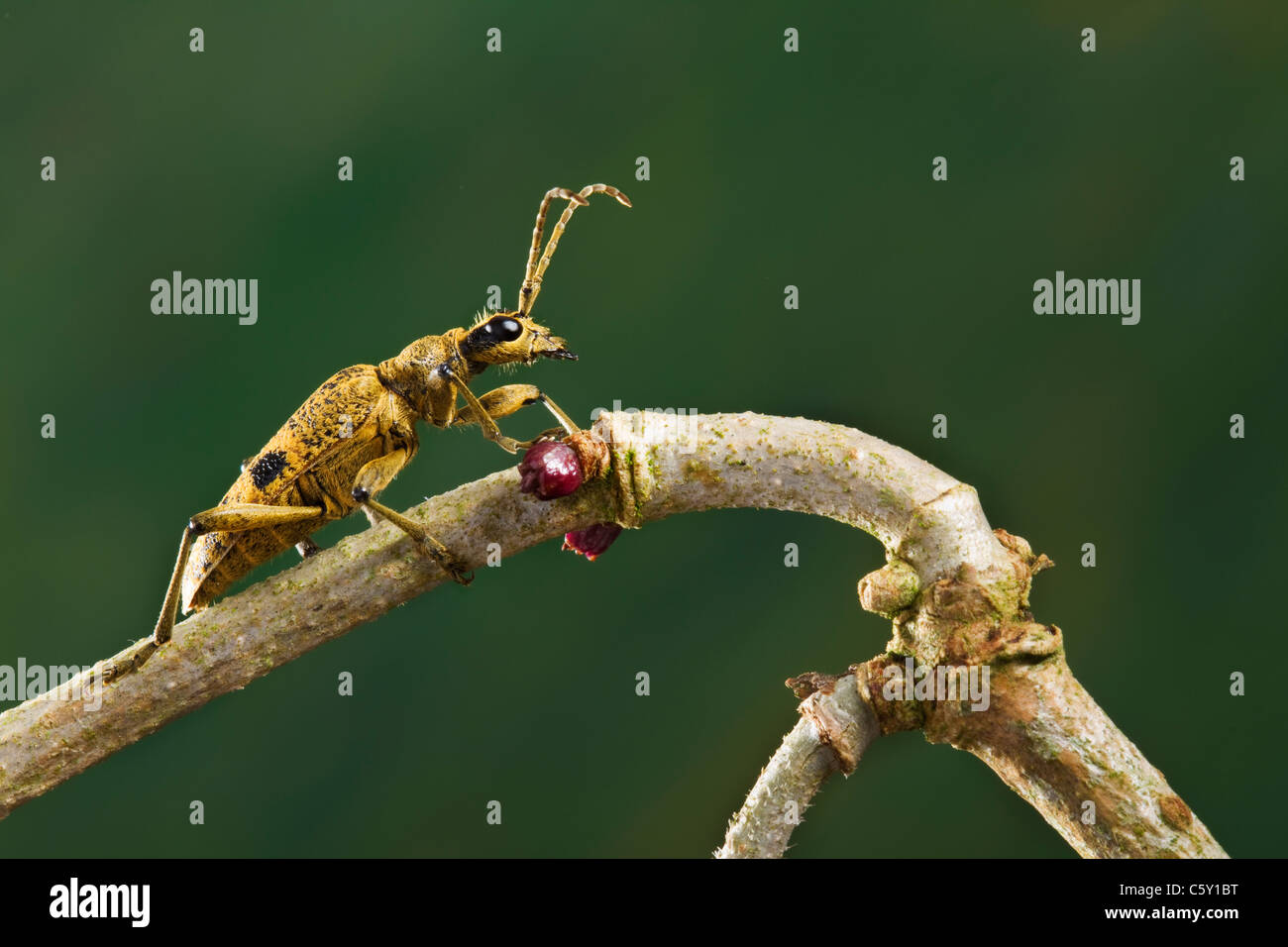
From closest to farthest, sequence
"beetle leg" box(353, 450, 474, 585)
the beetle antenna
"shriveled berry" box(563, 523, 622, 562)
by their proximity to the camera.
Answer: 1. "beetle leg" box(353, 450, 474, 585)
2. "shriveled berry" box(563, 523, 622, 562)
3. the beetle antenna

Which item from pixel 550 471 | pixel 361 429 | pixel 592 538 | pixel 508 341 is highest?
pixel 508 341

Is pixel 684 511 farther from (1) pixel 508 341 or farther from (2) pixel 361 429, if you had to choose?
(2) pixel 361 429

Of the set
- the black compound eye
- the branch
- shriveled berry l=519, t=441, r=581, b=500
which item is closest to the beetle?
the black compound eye

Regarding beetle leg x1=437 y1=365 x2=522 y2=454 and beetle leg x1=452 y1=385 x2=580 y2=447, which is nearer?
beetle leg x1=437 y1=365 x2=522 y2=454

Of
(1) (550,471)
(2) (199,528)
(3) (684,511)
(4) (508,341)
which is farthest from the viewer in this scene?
(4) (508,341)

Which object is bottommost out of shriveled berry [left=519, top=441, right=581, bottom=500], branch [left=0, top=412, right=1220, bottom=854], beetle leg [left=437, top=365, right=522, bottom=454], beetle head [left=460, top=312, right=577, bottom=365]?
branch [left=0, top=412, right=1220, bottom=854]

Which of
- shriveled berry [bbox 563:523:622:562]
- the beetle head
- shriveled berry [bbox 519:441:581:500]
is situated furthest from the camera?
the beetle head

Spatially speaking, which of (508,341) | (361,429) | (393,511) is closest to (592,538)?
(393,511)

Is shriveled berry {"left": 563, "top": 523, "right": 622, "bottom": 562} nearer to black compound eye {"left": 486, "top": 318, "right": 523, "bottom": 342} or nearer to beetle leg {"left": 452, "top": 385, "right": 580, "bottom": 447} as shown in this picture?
beetle leg {"left": 452, "top": 385, "right": 580, "bottom": 447}
